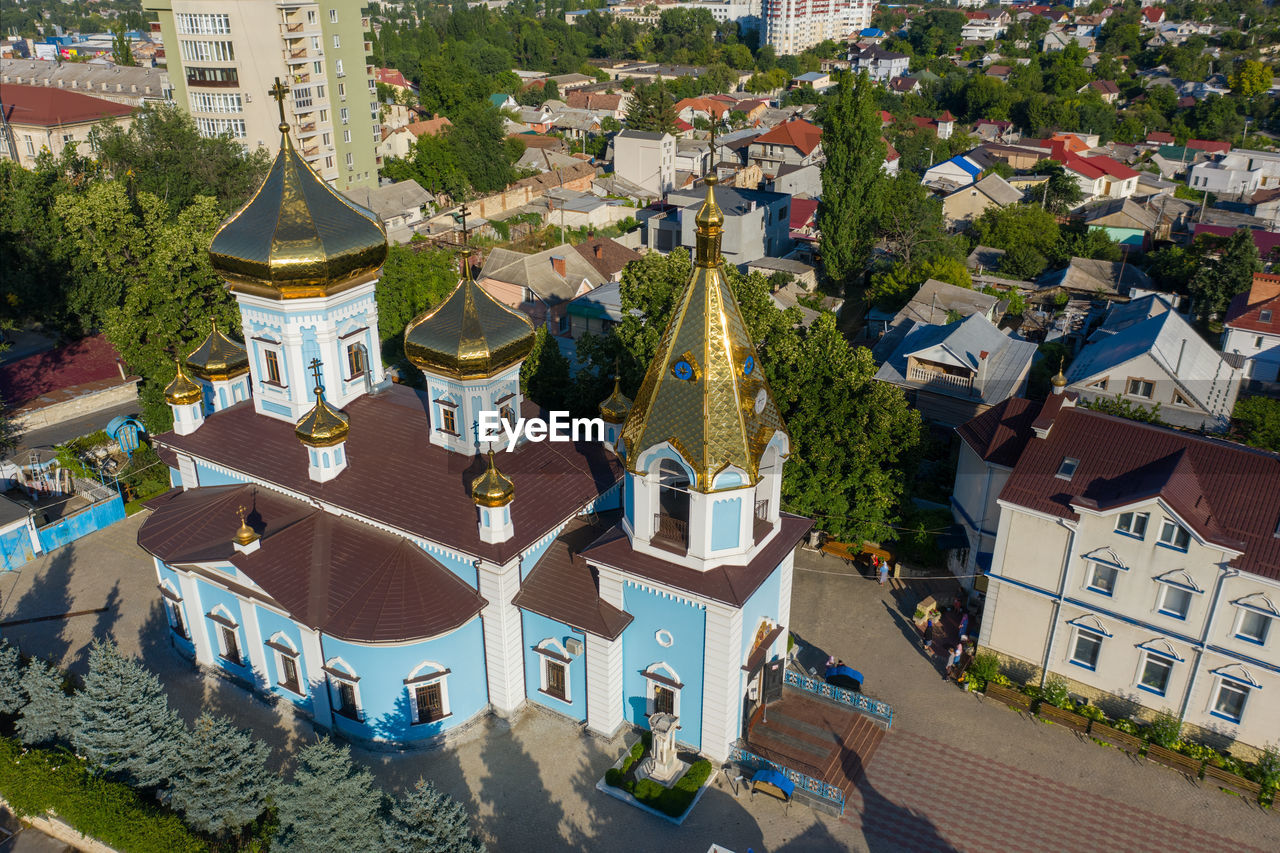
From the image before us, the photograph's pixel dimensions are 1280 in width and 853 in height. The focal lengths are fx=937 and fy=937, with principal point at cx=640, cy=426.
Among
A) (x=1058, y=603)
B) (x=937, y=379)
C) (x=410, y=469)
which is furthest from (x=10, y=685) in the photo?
(x=937, y=379)

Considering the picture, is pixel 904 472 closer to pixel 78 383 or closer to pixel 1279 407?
pixel 1279 407

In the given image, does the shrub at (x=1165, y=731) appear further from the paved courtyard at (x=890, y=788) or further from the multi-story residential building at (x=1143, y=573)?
the paved courtyard at (x=890, y=788)

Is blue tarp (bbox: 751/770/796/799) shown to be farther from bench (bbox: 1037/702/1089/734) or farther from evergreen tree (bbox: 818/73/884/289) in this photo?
evergreen tree (bbox: 818/73/884/289)

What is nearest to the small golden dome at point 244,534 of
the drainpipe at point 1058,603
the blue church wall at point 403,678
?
the blue church wall at point 403,678

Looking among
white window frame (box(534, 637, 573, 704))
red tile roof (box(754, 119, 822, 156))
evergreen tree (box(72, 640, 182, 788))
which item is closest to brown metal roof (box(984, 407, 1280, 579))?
white window frame (box(534, 637, 573, 704))

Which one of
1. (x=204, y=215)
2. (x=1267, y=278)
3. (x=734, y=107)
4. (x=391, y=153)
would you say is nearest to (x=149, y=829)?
(x=204, y=215)

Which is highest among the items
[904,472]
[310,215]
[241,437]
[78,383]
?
[310,215]
